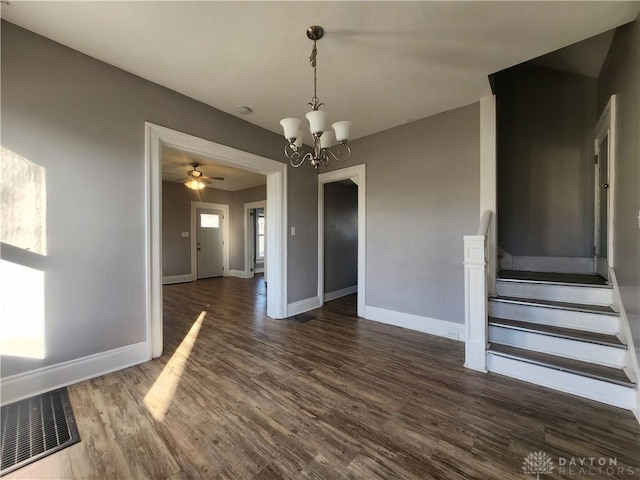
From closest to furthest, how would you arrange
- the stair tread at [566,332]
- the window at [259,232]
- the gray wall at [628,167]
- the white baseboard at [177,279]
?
1. the gray wall at [628,167]
2. the stair tread at [566,332]
3. the white baseboard at [177,279]
4. the window at [259,232]

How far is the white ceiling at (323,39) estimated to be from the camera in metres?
1.71

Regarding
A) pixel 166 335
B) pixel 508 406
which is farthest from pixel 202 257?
pixel 508 406

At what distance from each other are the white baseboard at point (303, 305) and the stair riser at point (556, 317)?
253 centimetres

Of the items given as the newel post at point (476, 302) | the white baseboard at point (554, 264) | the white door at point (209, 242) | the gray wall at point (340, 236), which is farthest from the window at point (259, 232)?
the newel post at point (476, 302)

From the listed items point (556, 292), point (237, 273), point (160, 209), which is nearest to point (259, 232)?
point (237, 273)

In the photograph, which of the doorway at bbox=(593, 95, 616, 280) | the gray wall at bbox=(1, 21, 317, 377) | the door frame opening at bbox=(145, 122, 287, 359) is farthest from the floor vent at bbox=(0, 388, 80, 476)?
the doorway at bbox=(593, 95, 616, 280)

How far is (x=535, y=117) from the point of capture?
3.62 meters

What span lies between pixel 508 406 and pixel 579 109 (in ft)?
12.5

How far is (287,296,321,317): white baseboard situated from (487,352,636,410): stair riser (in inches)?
101

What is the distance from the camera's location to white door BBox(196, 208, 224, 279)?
23.9 ft

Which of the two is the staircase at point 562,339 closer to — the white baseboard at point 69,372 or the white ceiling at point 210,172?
the white baseboard at point 69,372

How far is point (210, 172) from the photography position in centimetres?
585

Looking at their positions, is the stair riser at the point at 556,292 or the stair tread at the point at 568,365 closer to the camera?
the stair tread at the point at 568,365

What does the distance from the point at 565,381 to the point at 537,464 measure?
0.97 metres
